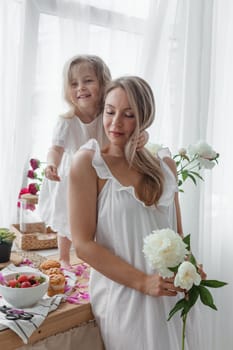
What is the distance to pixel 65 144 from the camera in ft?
4.86

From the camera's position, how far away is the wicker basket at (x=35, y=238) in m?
1.66

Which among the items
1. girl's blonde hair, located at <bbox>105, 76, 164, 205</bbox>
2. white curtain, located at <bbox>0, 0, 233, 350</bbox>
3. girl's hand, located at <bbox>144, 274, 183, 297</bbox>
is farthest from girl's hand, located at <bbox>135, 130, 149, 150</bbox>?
white curtain, located at <bbox>0, 0, 233, 350</bbox>

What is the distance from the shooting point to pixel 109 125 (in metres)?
1.19

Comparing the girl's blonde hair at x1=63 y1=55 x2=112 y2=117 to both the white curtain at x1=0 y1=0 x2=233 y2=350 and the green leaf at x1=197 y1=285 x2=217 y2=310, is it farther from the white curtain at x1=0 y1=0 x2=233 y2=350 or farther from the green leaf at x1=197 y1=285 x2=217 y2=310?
the green leaf at x1=197 y1=285 x2=217 y2=310

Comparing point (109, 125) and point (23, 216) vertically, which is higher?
point (109, 125)

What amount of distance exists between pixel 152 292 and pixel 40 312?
29 cm

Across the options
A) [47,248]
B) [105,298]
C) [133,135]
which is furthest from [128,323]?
[47,248]

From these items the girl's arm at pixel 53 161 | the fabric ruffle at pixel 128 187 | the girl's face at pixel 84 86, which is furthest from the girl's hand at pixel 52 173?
the girl's face at pixel 84 86

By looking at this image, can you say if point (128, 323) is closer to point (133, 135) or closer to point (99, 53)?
point (133, 135)

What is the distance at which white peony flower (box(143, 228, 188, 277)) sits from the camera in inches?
38.8

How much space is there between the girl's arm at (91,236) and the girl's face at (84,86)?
315 millimetres

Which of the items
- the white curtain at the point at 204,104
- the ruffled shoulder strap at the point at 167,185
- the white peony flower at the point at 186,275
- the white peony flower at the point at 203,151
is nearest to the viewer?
the white peony flower at the point at 186,275

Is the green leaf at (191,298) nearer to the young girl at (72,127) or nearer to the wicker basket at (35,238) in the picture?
the young girl at (72,127)

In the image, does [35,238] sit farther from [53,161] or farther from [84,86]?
[84,86]
